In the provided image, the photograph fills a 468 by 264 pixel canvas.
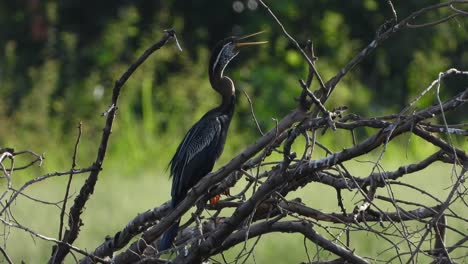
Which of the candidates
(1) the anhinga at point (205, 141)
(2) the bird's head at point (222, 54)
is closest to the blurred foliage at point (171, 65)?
(2) the bird's head at point (222, 54)

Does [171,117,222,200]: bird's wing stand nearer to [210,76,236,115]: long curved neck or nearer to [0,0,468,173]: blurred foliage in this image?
[210,76,236,115]: long curved neck

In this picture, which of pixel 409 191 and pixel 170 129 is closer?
pixel 409 191

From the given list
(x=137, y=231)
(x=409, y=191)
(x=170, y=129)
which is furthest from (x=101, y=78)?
(x=137, y=231)

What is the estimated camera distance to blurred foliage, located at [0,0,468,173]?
10.6 meters

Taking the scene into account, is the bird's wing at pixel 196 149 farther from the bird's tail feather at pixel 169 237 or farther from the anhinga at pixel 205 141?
the bird's tail feather at pixel 169 237

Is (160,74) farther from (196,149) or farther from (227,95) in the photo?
(196,149)

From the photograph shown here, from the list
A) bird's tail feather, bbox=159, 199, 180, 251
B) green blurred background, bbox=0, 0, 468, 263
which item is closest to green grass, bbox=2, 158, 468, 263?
green blurred background, bbox=0, 0, 468, 263

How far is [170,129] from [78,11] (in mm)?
5681

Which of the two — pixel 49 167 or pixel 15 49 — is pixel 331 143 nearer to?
pixel 49 167

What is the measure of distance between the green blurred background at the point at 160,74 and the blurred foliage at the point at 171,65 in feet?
0.06

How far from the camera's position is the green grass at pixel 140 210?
21.5ft

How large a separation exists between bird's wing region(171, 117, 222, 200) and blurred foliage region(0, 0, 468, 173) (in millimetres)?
3683

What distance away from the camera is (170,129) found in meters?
10.2

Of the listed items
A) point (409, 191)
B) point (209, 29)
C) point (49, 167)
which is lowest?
point (409, 191)
